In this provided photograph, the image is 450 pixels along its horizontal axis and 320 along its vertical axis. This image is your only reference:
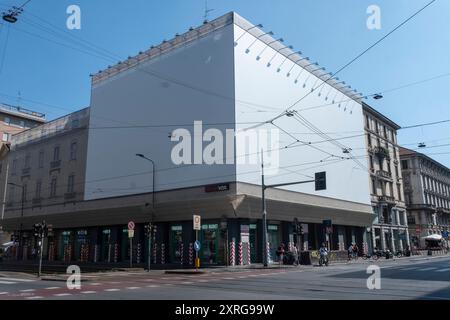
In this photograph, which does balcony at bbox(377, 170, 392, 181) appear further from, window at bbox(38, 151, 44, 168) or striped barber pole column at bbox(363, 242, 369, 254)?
window at bbox(38, 151, 44, 168)

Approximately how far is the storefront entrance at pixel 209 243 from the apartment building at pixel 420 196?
51496 millimetres

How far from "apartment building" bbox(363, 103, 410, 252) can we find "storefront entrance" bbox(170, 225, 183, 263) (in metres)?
28.1

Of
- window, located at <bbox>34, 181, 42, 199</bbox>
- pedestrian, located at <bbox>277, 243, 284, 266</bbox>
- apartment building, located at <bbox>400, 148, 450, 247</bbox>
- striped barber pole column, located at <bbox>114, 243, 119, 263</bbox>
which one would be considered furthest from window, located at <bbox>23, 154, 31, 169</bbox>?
apartment building, located at <bbox>400, 148, 450, 247</bbox>

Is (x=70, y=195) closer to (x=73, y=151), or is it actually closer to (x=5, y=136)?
(x=73, y=151)

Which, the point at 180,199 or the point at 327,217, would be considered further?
the point at 327,217

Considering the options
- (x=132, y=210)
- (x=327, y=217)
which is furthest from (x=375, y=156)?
(x=132, y=210)

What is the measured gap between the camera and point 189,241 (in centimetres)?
3616

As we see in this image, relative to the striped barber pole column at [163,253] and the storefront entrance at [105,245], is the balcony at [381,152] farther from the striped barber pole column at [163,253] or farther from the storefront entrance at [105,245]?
the storefront entrance at [105,245]

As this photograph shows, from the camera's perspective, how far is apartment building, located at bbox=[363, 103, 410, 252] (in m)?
56.7

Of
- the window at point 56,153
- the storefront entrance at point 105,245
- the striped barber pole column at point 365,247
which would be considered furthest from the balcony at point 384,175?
the window at point 56,153

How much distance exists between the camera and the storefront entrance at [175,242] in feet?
122
